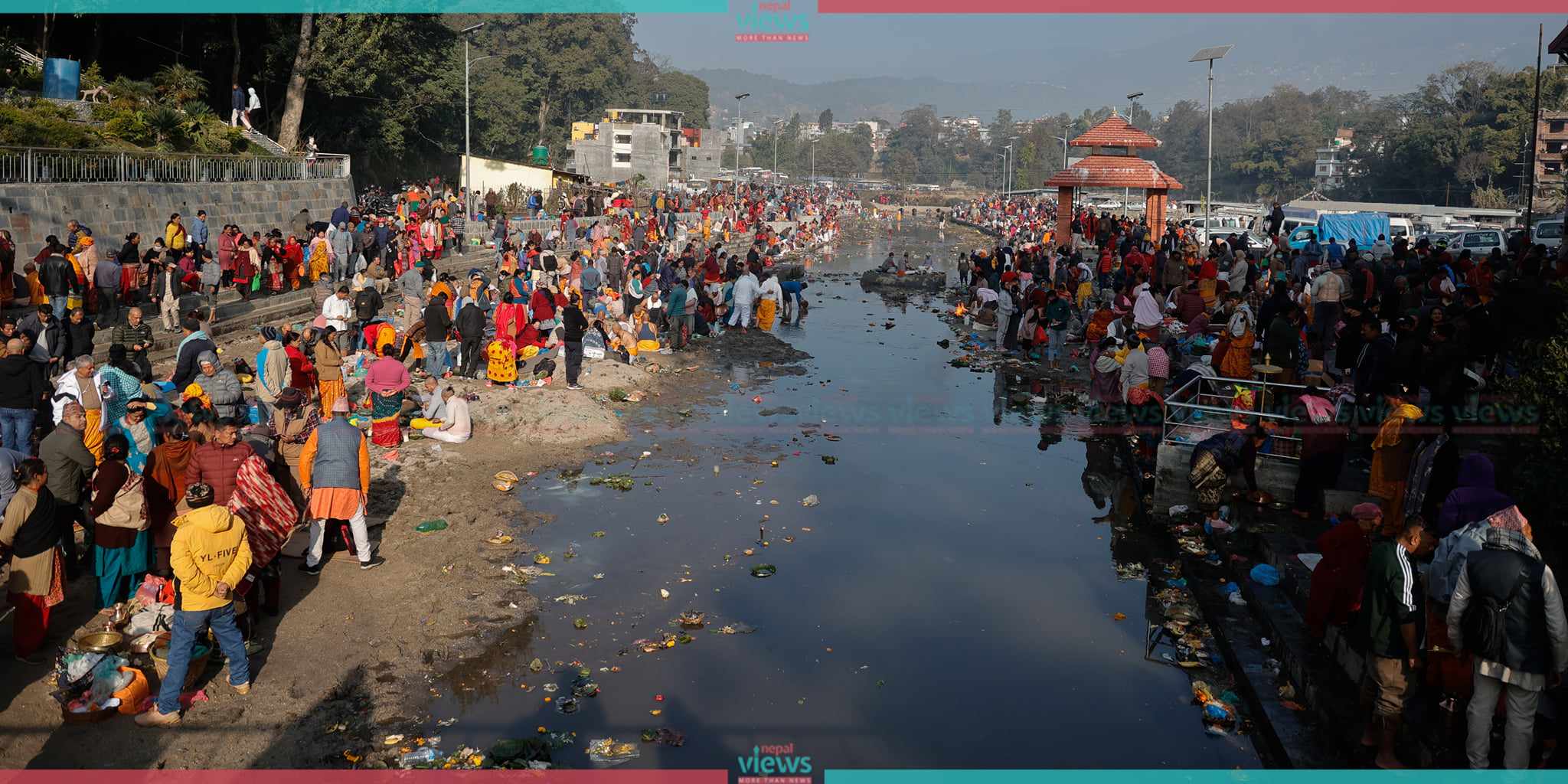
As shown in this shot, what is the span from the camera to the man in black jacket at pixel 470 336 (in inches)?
601

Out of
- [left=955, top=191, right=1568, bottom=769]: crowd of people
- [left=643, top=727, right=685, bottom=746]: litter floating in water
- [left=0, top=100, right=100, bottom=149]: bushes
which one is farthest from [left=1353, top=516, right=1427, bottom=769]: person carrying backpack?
[left=0, top=100, right=100, bottom=149]: bushes

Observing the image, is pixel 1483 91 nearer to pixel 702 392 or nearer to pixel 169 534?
pixel 702 392

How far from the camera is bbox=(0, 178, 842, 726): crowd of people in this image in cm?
721

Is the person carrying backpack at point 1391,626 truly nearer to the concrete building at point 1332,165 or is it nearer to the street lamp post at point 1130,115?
the street lamp post at point 1130,115

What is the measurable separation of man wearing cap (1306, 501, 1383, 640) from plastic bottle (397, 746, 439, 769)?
5504mm

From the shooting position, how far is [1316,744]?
680cm

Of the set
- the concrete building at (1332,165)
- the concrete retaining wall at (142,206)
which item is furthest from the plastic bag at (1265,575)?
the concrete building at (1332,165)

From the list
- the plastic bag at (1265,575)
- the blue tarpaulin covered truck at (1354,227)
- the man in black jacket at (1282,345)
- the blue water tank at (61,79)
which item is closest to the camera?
the plastic bag at (1265,575)

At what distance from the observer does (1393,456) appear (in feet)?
29.5

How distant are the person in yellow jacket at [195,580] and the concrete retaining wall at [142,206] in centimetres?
1505

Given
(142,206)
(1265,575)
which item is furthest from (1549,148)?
(142,206)

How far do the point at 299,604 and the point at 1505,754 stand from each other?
7625mm

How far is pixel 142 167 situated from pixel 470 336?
1150 centimetres

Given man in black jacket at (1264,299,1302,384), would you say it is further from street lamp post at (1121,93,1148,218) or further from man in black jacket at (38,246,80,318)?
street lamp post at (1121,93,1148,218)
